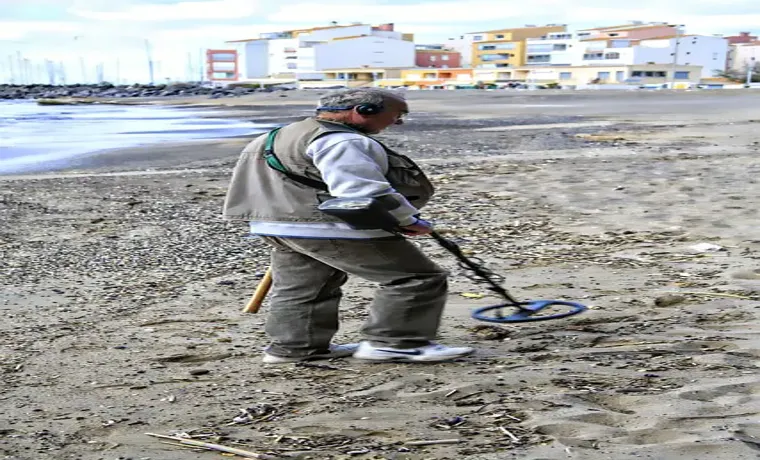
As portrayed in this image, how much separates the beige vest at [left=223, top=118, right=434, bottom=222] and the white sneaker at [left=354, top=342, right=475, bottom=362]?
2.33 ft

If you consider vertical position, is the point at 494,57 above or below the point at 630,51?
below

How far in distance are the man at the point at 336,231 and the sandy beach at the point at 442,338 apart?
0.19 metres

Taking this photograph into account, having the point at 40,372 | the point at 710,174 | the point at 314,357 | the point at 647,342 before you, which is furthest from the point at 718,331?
the point at 710,174

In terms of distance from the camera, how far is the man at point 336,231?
14.3 feet

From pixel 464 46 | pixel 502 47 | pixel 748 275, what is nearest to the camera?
pixel 748 275

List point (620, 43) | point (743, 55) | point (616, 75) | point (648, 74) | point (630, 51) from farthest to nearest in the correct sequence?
point (743, 55) → point (620, 43) → point (630, 51) → point (648, 74) → point (616, 75)

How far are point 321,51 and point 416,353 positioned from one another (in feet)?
404

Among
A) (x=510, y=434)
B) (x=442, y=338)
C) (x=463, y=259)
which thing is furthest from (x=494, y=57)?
(x=510, y=434)

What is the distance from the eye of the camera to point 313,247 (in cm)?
459

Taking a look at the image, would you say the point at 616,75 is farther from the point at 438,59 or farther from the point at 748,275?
the point at 748,275

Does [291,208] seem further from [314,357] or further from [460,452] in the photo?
[460,452]

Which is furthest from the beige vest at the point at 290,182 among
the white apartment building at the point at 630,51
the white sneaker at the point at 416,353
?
the white apartment building at the point at 630,51

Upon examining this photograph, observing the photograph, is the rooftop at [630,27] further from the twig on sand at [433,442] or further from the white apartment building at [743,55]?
the twig on sand at [433,442]

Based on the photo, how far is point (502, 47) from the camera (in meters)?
139
